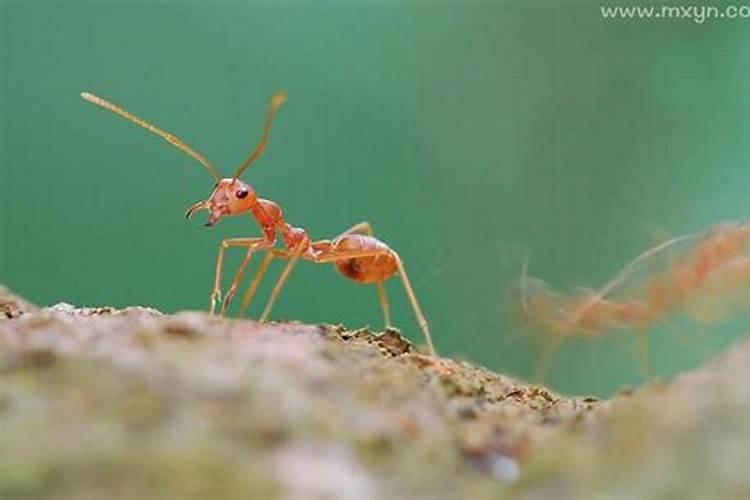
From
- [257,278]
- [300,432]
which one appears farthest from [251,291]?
[300,432]

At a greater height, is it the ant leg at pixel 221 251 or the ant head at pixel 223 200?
the ant head at pixel 223 200

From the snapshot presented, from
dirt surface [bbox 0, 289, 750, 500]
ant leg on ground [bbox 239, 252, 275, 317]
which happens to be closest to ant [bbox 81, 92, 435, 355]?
ant leg on ground [bbox 239, 252, 275, 317]

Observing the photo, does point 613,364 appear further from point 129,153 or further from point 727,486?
point 727,486

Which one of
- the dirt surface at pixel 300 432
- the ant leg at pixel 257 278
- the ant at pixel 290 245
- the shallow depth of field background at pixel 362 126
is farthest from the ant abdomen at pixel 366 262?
the shallow depth of field background at pixel 362 126

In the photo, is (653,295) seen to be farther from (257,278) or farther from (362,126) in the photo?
(362,126)

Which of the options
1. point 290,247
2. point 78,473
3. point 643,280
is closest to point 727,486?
point 78,473

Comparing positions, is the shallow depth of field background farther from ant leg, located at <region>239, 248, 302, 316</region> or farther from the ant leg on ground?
the ant leg on ground

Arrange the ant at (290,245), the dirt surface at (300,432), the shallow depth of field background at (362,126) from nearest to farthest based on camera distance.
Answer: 1. the dirt surface at (300,432)
2. the ant at (290,245)
3. the shallow depth of field background at (362,126)

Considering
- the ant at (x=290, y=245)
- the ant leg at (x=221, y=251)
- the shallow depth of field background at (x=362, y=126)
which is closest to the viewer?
the ant leg at (x=221, y=251)

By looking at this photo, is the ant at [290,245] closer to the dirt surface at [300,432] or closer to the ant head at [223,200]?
the ant head at [223,200]
